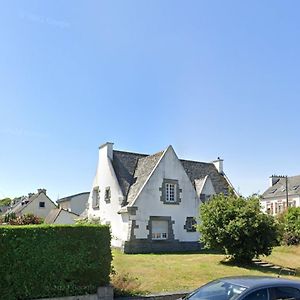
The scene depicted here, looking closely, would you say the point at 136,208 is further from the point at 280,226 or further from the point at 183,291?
the point at 183,291

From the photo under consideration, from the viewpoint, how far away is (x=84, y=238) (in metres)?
12.7

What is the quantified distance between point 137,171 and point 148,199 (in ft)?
11.4

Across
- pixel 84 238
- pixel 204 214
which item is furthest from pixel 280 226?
pixel 84 238

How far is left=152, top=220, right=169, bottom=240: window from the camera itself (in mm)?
29150

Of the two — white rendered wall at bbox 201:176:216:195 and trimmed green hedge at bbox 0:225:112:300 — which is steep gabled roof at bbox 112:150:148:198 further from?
trimmed green hedge at bbox 0:225:112:300

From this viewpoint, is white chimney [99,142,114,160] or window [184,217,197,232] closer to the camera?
window [184,217,197,232]

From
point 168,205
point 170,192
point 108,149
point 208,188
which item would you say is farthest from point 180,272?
point 208,188

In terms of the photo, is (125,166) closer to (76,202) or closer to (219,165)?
(219,165)

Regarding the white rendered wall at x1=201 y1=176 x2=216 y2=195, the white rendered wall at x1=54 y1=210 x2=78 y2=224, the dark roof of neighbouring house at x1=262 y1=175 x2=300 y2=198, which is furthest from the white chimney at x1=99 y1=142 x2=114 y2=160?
the dark roof of neighbouring house at x1=262 y1=175 x2=300 y2=198

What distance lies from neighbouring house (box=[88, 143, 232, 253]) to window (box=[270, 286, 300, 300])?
20.5 m

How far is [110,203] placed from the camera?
31484mm

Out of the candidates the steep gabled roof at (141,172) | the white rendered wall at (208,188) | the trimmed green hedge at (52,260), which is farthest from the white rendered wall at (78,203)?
the trimmed green hedge at (52,260)

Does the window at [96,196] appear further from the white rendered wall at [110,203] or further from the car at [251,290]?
the car at [251,290]

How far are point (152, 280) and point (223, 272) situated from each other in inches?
179
